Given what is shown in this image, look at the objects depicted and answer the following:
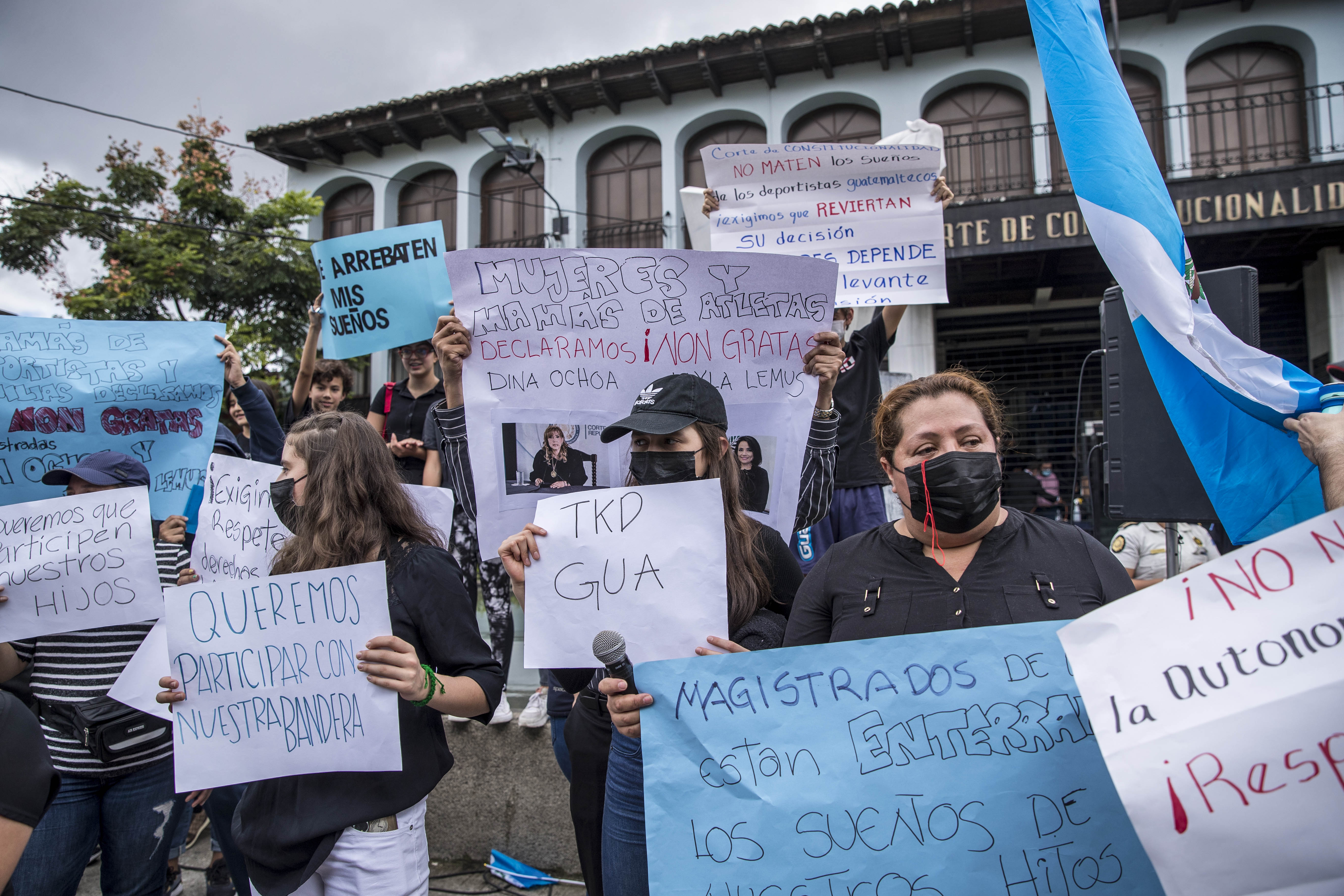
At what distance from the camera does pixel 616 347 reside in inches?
104

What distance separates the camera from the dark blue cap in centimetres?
280

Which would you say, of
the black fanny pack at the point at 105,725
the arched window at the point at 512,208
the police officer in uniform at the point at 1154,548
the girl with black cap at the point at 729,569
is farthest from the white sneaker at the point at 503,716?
the arched window at the point at 512,208

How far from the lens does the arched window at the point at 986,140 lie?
1200 cm

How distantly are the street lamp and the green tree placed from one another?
4.09 m

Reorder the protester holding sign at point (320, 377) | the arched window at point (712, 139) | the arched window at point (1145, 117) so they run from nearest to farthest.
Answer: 1. the protester holding sign at point (320, 377)
2. the arched window at point (1145, 117)
3. the arched window at point (712, 139)

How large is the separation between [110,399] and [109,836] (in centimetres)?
182

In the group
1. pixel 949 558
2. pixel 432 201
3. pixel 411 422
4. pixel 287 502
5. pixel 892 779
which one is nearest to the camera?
pixel 892 779

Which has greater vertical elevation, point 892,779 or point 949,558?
point 949,558

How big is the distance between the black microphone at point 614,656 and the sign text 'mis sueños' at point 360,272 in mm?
2827

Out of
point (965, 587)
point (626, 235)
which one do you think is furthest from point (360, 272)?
point (626, 235)

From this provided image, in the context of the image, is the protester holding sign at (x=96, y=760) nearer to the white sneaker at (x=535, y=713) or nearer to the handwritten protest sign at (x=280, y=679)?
the handwritten protest sign at (x=280, y=679)

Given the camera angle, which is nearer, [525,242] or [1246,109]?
[1246,109]

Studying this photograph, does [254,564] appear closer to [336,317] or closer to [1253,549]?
[336,317]

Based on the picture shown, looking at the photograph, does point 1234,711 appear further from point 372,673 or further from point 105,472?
point 105,472
